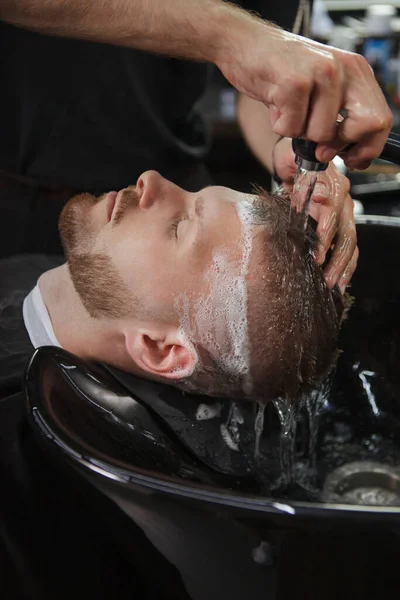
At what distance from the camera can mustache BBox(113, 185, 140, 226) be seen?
4.33ft

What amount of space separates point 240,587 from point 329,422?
694mm

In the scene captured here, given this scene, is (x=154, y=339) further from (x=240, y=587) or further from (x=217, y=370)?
(x=240, y=587)

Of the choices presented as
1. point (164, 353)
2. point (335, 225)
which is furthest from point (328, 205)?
point (164, 353)

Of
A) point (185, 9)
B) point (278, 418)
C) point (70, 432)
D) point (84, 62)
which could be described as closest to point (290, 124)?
point (185, 9)

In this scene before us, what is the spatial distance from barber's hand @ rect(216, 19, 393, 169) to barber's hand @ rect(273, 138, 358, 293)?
30 centimetres

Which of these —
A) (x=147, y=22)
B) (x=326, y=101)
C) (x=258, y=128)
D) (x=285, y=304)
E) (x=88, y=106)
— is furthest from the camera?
(x=258, y=128)

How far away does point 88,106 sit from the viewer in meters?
1.70

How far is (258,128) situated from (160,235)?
Result: 0.66 meters

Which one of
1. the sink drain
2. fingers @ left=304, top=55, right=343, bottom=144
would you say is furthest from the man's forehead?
the sink drain

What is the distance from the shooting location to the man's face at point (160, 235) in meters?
1.24

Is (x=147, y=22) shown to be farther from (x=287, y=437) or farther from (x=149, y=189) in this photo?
(x=287, y=437)

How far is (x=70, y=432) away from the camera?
36.0 inches

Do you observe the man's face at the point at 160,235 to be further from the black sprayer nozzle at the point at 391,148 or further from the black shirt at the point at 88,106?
the black shirt at the point at 88,106

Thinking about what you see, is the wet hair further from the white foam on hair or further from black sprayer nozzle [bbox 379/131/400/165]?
black sprayer nozzle [bbox 379/131/400/165]
